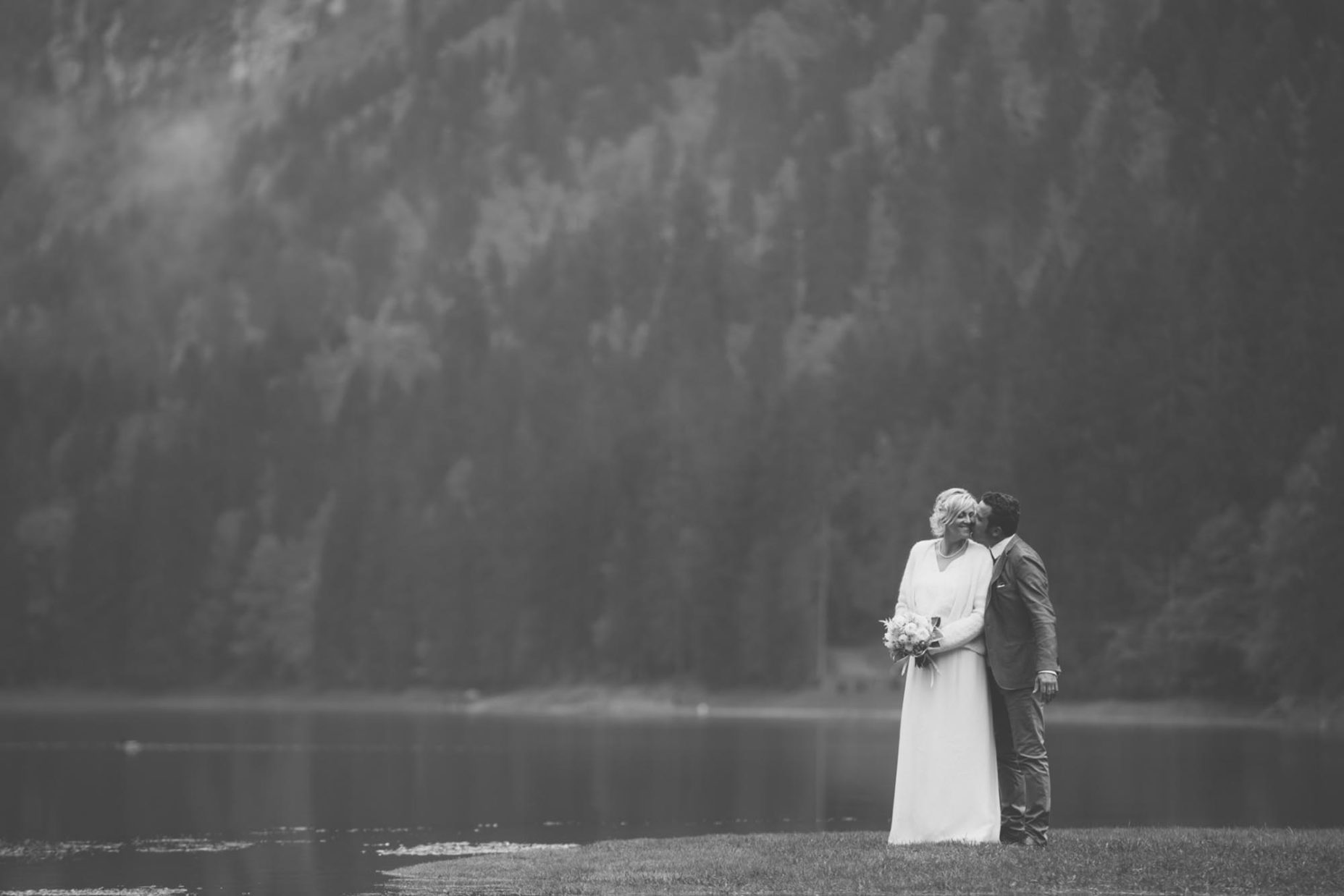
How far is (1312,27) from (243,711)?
12503 centimetres

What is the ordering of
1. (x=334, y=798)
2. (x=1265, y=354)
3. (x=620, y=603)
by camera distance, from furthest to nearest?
(x=620, y=603), (x=1265, y=354), (x=334, y=798)

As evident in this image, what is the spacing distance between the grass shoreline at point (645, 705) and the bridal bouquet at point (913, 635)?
2466 inches

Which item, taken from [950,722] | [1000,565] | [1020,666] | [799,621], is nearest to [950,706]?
[950,722]

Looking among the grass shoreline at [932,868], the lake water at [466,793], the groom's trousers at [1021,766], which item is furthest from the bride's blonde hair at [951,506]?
the lake water at [466,793]

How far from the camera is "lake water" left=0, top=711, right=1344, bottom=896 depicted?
29.0 metres

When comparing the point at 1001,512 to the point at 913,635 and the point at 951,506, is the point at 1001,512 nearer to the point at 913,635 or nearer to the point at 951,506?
the point at 951,506

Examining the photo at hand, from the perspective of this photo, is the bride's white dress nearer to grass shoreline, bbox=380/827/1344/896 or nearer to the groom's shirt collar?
the groom's shirt collar

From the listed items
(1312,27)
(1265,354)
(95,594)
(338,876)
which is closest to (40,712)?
(95,594)

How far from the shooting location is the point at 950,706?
74.3 feet

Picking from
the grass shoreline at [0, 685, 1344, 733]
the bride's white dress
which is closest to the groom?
the bride's white dress

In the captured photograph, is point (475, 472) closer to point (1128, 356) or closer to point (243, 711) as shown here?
point (243, 711)

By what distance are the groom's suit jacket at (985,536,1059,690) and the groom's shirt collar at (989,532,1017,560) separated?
0.08m

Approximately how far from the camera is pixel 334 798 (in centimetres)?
4175

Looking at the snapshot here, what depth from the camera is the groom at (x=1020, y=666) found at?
73.3ft
